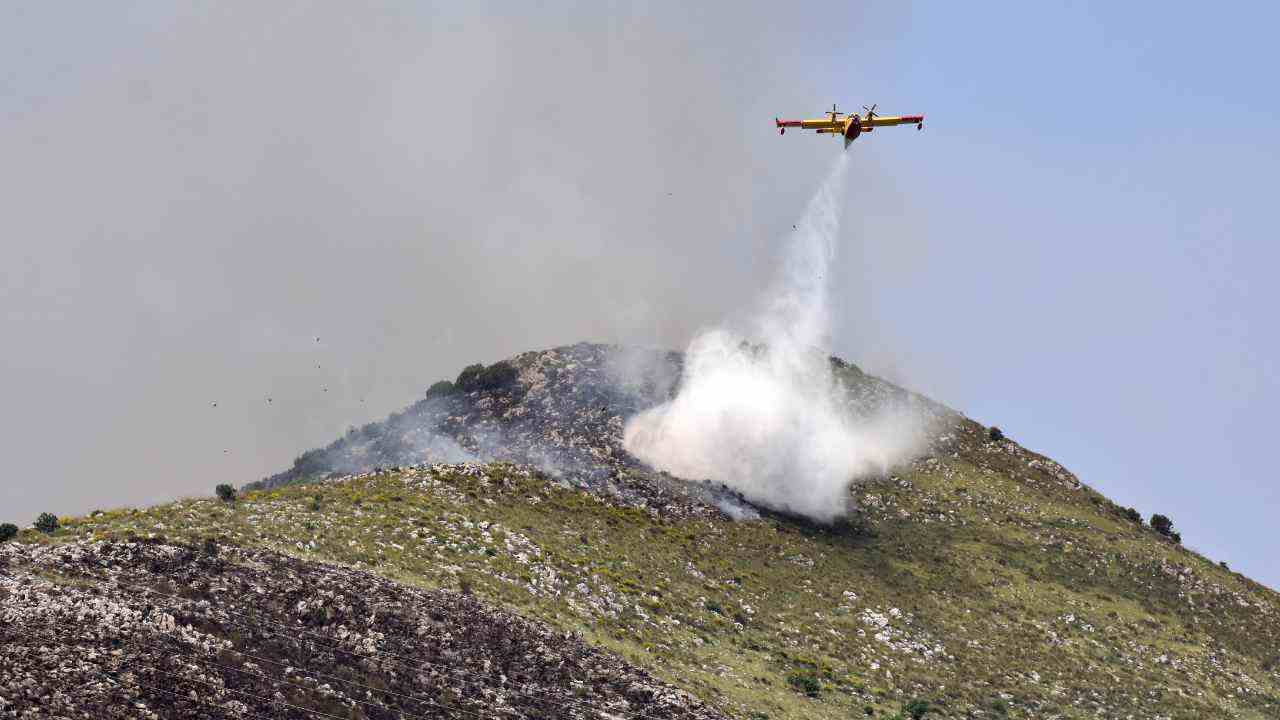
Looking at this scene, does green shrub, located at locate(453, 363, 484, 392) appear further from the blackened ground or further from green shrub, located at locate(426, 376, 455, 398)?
the blackened ground

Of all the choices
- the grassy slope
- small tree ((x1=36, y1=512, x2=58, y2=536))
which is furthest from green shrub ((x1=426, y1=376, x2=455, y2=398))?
small tree ((x1=36, y1=512, x2=58, y2=536))

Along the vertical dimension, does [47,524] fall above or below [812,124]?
below

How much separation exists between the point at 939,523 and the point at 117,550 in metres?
81.5

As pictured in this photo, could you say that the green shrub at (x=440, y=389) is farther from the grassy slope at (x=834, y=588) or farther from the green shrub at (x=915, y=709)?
the green shrub at (x=915, y=709)

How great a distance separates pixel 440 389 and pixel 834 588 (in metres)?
67.5

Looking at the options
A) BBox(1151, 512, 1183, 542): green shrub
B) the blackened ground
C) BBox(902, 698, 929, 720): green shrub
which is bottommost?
the blackened ground

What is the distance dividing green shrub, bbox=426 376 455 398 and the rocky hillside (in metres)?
2.55

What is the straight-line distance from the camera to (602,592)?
77.1 m

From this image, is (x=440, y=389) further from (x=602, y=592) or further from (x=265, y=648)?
(x=265, y=648)

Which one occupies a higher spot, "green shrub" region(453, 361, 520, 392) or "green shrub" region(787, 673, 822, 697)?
"green shrub" region(453, 361, 520, 392)

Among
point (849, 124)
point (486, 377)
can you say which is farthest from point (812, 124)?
point (486, 377)

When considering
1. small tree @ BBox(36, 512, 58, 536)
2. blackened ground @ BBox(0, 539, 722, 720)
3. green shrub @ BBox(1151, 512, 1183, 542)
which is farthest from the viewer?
green shrub @ BBox(1151, 512, 1183, 542)

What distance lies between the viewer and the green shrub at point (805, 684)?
233ft

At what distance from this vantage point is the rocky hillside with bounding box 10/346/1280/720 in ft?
A: 174
